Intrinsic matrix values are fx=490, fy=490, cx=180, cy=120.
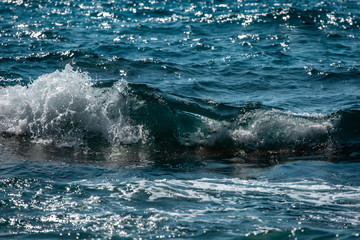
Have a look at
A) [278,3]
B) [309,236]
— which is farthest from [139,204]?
[278,3]

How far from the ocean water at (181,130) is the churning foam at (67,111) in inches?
1.0

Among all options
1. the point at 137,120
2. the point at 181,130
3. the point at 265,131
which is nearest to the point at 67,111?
the point at 137,120

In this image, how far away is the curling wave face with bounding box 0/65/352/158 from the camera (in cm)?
797

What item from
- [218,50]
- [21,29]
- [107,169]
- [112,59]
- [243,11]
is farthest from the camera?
[243,11]

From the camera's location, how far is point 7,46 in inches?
533

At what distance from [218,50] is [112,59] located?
10.3 ft

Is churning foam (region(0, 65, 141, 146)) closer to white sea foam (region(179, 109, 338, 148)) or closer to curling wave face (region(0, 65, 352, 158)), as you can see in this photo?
curling wave face (region(0, 65, 352, 158))

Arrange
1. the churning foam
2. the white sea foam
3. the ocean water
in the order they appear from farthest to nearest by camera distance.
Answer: the churning foam, the white sea foam, the ocean water

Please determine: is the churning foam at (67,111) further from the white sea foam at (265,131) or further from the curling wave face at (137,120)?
the white sea foam at (265,131)

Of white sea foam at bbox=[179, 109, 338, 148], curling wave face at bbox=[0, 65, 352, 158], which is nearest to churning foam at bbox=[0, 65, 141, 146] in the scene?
curling wave face at bbox=[0, 65, 352, 158]

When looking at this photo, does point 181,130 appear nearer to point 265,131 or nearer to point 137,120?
point 137,120

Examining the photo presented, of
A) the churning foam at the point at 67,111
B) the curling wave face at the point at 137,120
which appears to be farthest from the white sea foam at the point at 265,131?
the churning foam at the point at 67,111

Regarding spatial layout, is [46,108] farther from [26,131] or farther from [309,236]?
[309,236]

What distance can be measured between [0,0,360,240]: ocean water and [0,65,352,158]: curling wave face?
2 centimetres
